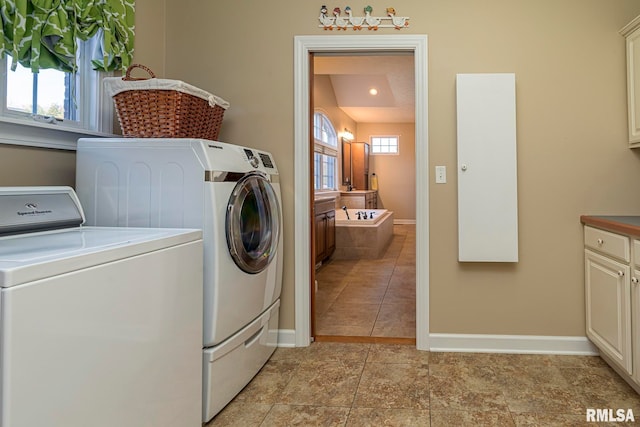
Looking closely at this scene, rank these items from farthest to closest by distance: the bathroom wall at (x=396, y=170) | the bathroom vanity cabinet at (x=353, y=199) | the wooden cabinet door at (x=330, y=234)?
the bathroom wall at (x=396, y=170) → the bathroom vanity cabinet at (x=353, y=199) → the wooden cabinet door at (x=330, y=234)

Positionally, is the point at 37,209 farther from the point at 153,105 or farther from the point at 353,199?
the point at 353,199

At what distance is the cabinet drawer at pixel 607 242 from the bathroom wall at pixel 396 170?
790cm

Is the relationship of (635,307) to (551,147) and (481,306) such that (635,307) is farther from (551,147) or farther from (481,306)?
(551,147)

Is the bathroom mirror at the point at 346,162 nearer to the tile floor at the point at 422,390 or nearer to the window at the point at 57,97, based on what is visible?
the tile floor at the point at 422,390

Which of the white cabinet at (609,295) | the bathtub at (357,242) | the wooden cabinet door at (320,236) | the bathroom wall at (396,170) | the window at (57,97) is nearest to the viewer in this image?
the window at (57,97)

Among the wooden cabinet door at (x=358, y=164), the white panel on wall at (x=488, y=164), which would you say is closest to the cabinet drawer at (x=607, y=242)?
the white panel on wall at (x=488, y=164)

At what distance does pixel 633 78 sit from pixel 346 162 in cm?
716

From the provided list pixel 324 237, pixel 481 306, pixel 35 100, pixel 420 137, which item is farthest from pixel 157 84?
pixel 324 237

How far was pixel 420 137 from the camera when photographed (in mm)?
2600

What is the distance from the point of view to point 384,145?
1074 centimetres

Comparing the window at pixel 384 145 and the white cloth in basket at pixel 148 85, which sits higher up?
the window at pixel 384 145

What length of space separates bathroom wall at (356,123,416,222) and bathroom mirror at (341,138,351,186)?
1.24 metres

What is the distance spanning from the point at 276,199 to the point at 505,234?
138 cm

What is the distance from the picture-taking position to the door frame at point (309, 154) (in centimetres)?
260
